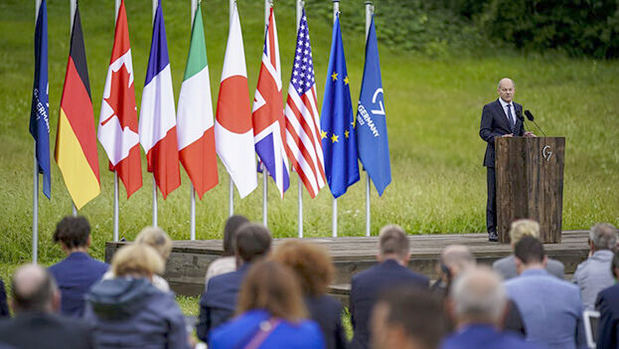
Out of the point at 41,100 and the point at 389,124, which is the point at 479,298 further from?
the point at 389,124

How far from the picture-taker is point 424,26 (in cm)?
3144

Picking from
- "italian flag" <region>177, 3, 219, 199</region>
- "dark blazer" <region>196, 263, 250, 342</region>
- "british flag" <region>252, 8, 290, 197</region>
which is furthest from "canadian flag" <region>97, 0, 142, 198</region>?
"dark blazer" <region>196, 263, 250, 342</region>

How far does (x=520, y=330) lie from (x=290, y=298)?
5.67 ft

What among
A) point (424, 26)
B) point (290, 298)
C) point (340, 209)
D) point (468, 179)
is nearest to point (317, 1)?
point (424, 26)

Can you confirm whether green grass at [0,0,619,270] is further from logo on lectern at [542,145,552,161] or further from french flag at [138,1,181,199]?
logo on lectern at [542,145,552,161]

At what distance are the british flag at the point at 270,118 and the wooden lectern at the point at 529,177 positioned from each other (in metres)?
2.50

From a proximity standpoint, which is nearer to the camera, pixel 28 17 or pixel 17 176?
pixel 17 176

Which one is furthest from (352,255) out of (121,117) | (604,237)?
Result: (604,237)

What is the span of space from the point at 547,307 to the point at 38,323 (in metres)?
2.86

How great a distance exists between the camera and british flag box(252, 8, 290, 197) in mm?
10828

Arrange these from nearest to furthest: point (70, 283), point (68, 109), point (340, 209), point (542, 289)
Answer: point (542, 289), point (70, 283), point (68, 109), point (340, 209)

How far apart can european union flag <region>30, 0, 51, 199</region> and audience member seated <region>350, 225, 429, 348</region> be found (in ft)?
17.7

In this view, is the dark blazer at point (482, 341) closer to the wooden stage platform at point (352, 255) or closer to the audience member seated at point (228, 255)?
the audience member seated at point (228, 255)

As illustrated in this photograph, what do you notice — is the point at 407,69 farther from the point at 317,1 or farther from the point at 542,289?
the point at 542,289
